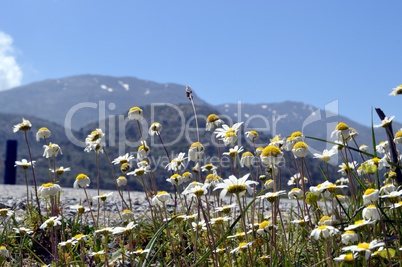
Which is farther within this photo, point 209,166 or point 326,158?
point 209,166

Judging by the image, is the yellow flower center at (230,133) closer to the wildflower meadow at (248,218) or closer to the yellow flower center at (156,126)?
the wildflower meadow at (248,218)

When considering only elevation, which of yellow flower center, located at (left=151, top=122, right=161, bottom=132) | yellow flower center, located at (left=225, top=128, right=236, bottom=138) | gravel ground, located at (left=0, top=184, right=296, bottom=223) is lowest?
gravel ground, located at (left=0, top=184, right=296, bottom=223)

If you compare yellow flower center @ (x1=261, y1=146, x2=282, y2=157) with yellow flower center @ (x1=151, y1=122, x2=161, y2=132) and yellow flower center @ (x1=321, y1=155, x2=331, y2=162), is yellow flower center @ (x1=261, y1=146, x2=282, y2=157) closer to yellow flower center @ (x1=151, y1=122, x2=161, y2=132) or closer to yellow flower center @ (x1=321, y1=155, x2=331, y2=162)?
yellow flower center @ (x1=321, y1=155, x2=331, y2=162)

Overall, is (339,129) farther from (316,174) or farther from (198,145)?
(316,174)

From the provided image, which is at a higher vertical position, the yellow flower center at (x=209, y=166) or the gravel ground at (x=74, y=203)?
the yellow flower center at (x=209, y=166)

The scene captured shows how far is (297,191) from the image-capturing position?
373cm

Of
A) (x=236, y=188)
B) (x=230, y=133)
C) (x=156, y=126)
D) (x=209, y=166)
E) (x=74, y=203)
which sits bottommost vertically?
(x=74, y=203)

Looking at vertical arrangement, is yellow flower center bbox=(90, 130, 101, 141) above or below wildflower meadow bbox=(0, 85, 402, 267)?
above

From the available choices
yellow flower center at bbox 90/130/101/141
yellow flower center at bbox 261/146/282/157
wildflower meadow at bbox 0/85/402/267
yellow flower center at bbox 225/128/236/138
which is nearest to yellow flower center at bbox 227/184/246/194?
wildflower meadow at bbox 0/85/402/267

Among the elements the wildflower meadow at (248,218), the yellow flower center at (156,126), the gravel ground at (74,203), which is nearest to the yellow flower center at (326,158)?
the wildflower meadow at (248,218)

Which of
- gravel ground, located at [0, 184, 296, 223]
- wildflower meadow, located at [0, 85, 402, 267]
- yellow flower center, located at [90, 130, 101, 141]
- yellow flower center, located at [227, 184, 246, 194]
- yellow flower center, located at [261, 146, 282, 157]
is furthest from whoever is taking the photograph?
gravel ground, located at [0, 184, 296, 223]

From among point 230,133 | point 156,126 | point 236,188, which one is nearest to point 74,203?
point 156,126

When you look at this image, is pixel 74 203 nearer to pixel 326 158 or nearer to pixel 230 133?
pixel 230 133

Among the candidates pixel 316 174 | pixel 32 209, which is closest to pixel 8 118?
pixel 316 174
